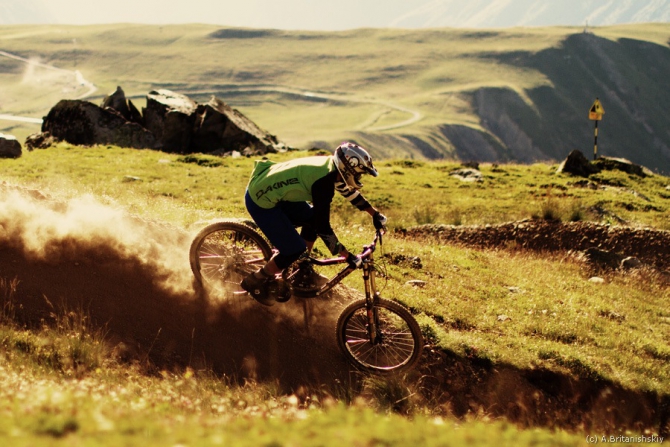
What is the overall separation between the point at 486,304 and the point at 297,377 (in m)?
5.42

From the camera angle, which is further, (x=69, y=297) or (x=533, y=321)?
(x=533, y=321)

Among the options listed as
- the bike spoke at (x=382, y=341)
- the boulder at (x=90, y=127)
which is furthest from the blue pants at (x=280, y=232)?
the boulder at (x=90, y=127)

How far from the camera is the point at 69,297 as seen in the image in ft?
33.2

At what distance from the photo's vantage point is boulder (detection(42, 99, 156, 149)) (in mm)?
34812

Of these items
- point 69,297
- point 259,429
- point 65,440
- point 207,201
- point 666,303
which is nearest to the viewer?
point 65,440

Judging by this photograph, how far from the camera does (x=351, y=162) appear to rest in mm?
8562

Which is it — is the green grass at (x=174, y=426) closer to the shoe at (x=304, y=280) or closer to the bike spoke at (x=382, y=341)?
the bike spoke at (x=382, y=341)

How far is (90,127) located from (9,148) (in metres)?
7.83

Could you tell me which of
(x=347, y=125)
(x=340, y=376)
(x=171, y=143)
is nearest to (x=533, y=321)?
(x=340, y=376)

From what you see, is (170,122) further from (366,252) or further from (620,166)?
(366,252)

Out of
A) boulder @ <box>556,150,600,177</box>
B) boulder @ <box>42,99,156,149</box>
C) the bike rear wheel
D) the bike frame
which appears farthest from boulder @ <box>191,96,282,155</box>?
the bike frame

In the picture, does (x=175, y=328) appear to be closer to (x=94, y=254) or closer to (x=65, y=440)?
(x=94, y=254)

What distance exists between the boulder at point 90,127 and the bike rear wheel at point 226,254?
26355 millimetres

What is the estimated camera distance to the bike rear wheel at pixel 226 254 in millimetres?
10289
